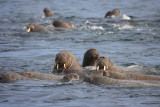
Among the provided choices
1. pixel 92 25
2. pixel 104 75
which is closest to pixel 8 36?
pixel 92 25

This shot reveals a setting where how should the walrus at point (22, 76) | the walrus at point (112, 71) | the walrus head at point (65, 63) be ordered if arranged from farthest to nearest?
the walrus head at point (65, 63), the walrus at point (112, 71), the walrus at point (22, 76)

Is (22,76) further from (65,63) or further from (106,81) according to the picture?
(106,81)

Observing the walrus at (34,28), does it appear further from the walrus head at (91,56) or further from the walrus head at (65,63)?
the walrus head at (65,63)

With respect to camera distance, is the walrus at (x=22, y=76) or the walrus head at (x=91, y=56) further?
the walrus head at (x=91, y=56)

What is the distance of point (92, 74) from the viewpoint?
38.0ft

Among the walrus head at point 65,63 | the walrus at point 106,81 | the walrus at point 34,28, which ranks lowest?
the walrus at point 106,81

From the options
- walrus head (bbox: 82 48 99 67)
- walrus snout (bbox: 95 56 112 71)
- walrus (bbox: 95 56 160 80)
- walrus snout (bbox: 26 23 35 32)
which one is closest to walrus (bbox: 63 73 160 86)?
walrus (bbox: 95 56 160 80)

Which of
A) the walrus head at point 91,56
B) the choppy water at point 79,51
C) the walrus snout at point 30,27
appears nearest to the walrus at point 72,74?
the choppy water at point 79,51

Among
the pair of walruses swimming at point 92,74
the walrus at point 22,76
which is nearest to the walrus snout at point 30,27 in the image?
the pair of walruses swimming at point 92,74

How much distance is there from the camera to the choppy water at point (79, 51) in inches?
381

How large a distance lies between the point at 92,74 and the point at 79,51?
5348 mm

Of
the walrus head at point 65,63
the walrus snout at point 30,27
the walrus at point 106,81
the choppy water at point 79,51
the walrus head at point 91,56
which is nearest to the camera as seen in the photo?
the choppy water at point 79,51

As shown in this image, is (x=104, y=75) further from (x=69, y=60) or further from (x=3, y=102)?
(x=3, y=102)

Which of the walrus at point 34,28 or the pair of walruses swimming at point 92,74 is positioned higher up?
the walrus at point 34,28
